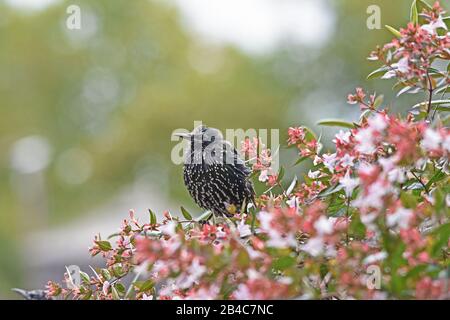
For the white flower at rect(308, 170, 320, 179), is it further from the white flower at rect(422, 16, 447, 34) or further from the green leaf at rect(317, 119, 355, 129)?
the white flower at rect(422, 16, 447, 34)

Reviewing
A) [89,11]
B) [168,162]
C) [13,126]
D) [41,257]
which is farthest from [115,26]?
[41,257]

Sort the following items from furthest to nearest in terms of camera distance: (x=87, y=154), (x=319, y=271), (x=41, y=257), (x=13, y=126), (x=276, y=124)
Answer: (x=13, y=126) → (x=87, y=154) → (x=41, y=257) → (x=276, y=124) → (x=319, y=271)

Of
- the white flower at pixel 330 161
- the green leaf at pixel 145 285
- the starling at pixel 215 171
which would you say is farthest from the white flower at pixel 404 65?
the starling at pixel 215 171

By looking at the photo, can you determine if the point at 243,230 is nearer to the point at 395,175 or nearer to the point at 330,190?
the point at 330,190

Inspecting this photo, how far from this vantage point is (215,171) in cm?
359

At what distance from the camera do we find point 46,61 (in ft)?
76.1

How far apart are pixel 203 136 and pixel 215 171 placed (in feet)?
0.57

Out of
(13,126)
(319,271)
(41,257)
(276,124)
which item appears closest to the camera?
(319,271)

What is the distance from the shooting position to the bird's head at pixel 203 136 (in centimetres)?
358

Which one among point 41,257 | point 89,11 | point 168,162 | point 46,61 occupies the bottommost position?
point 41,257

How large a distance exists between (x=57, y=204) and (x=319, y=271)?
2113 cm

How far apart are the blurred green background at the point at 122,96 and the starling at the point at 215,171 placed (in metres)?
6.13

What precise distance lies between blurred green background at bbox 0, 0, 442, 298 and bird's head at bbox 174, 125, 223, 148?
6.16 m

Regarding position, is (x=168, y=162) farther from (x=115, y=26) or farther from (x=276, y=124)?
(x=115, y=26)
